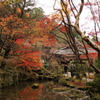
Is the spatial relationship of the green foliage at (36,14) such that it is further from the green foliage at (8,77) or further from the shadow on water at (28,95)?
the shadow on water at (28,95)

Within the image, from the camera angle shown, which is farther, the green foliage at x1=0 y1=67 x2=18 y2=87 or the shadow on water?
the green foliage at x1=0 y1=67 x2=18 y2=87

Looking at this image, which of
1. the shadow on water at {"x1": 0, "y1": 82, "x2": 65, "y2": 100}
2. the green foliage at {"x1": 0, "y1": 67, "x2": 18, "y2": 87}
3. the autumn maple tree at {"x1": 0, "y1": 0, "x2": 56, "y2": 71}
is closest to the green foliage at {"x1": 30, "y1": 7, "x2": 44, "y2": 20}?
the autumn maple tree at {"x1": 0, "y1": 0, "x2": 56, "y2": 71}

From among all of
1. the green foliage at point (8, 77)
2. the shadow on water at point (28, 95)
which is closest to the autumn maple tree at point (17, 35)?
the green foliage at point (8, 77)

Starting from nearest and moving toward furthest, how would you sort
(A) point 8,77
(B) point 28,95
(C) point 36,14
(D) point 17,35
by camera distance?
(B) point 28,95, (D) point 17,35, (A) point 8,77, (C) point 36,14

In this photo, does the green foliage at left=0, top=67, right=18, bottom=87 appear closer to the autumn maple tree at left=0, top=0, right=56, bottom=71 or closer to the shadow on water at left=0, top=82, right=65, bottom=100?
the autumn maple tree at left=0, top=0, right=56, bottom=71

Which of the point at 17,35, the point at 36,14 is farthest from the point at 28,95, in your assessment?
the point at 36,14

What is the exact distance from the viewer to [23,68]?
1645 centimetres

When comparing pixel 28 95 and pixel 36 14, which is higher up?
pixel 36 14

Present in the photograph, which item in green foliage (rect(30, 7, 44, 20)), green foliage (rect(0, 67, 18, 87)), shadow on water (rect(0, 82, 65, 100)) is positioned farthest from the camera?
green foliage (rect(30, 7, 44, 20))

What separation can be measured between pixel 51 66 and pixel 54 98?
40.8 feet

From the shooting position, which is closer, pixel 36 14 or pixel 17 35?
pixel 17 35

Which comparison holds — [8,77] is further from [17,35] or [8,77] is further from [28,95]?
[17,35]

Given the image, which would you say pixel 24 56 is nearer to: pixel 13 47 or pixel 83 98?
pixel 13 47

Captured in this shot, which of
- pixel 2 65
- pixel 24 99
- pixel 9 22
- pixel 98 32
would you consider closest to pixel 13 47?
pixel 2 65
